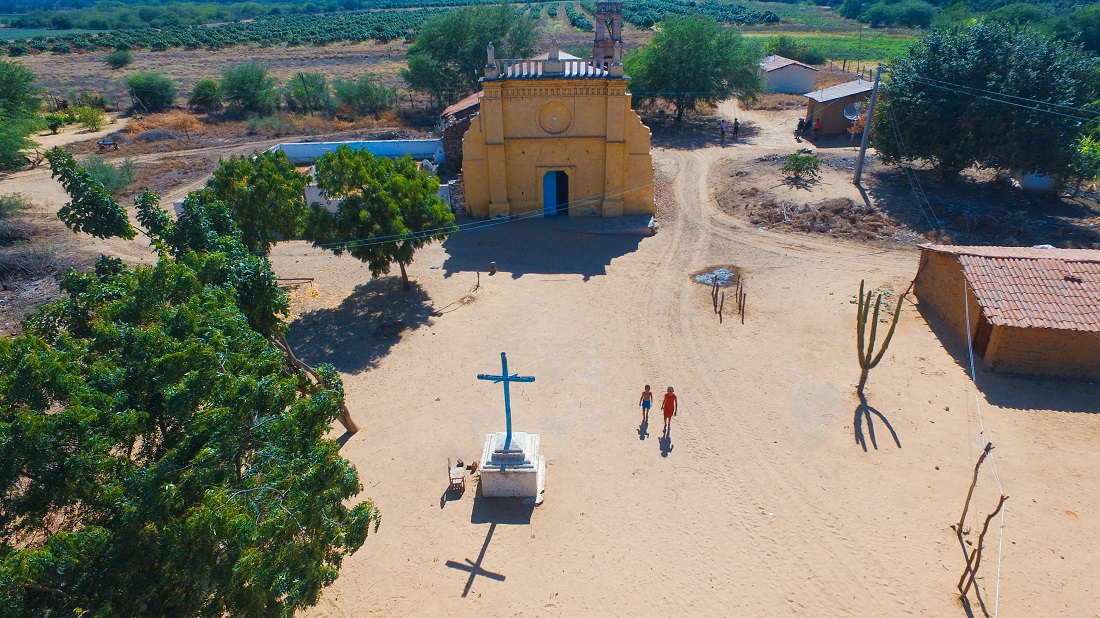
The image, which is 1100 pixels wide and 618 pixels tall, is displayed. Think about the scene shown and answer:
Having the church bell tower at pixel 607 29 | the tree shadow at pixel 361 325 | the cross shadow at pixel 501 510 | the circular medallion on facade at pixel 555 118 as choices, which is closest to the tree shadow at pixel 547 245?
the tree shadow at pixel 361 325

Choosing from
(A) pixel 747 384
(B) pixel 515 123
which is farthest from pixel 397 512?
(B) pixel 515 123

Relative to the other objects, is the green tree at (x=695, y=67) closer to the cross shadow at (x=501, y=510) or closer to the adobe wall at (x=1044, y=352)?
the adobe wall at (x=1044, y=352)

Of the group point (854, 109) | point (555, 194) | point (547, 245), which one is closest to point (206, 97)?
point (555, 194)

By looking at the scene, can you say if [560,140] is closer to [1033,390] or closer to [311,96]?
[1033,390]

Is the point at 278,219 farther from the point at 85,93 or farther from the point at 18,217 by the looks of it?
the point at 85,93

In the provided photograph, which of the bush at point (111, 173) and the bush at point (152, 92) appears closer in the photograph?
the bush at point (111, 173)
